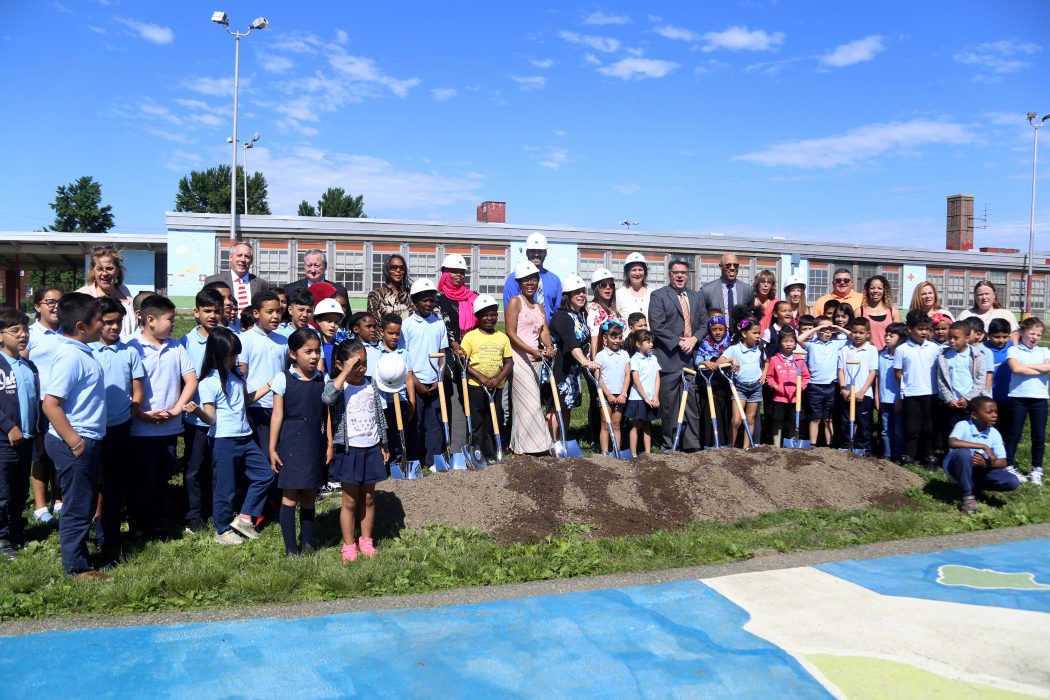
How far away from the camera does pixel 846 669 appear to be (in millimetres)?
Result: 3771

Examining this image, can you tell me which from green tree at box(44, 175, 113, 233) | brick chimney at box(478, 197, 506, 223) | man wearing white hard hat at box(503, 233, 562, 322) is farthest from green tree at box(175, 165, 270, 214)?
man wearing white hard hat at box(503, 233, 562, 322)

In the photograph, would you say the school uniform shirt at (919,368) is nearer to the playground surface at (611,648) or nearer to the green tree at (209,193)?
the playground surface at (611,648)

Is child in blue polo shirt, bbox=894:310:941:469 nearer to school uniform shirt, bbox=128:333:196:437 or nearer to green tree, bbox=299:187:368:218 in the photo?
school uniform shirt, bbox=128:333:196:437

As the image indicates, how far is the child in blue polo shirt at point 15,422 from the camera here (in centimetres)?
544

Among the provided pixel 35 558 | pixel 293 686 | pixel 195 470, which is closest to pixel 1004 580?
pixel 293 686

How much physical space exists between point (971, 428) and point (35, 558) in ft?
25.4

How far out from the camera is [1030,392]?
783 centimetres

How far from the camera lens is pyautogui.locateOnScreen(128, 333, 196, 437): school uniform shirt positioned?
18.5ft

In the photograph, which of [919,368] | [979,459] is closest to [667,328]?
[919,368]

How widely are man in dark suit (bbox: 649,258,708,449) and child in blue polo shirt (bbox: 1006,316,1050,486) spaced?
3161 mm

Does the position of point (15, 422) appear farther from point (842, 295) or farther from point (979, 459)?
point (842, 295)

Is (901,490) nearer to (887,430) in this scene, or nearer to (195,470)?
(887,430)

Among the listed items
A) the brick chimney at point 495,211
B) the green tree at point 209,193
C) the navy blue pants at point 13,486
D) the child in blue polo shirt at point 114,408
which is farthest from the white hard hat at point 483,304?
the green tree at point 209,193

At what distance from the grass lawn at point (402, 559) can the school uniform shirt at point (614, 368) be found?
225 cm
